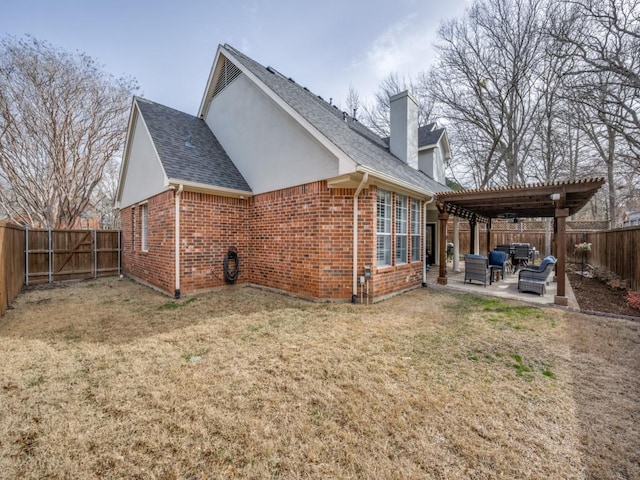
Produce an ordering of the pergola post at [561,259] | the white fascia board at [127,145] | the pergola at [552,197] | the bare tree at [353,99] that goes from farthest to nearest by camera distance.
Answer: the bare tree at [353,99], the white fascia board at [127,145], the pergola post at [561,259], the pergola at [552,197]

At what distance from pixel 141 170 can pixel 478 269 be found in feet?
39.4

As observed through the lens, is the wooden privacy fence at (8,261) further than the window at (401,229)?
No

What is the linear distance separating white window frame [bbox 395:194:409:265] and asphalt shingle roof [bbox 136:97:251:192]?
4.54m

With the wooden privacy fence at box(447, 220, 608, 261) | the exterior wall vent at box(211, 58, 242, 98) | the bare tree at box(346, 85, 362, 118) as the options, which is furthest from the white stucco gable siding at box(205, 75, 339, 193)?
the wooden privacy fence at box(447, 220, 608, 261)

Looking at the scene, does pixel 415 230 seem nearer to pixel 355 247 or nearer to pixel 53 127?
pixel 355 247

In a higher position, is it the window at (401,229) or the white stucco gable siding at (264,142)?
the white stucco gable siding at (264,142)

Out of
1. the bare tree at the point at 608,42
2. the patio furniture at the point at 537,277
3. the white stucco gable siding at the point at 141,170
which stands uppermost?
the bare tree at the point at 608,42

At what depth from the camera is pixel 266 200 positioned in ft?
27.2

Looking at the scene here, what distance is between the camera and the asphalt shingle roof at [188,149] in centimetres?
773

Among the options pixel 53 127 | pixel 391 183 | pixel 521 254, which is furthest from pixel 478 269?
pixel 53 127

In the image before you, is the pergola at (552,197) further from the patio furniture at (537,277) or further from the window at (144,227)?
the window at (144,227)

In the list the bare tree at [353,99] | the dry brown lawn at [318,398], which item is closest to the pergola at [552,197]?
the dry brown lawn at [318,398]

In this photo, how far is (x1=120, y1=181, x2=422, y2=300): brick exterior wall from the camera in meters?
6.79

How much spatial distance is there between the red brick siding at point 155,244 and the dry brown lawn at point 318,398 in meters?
2.54
